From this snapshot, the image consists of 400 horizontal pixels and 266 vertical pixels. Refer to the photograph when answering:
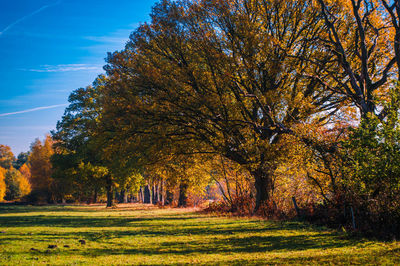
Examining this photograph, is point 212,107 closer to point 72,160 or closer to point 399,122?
point 399,122

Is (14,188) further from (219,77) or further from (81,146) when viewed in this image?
(219,77)

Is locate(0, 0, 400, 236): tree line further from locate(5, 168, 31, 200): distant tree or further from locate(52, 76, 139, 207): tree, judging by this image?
locate(5, 168, 31, 200): distant tree

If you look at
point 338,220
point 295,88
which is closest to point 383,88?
point 295,88

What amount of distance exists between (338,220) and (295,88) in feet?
27.2

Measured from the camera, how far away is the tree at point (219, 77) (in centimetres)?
1730

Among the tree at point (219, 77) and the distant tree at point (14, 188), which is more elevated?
the tree at point (219, 77)

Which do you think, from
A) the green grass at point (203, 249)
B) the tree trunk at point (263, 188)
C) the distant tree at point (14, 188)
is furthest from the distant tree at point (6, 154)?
the green grass at point (203, 249)

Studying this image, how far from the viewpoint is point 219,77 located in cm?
1817

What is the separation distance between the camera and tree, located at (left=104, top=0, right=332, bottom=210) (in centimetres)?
1730

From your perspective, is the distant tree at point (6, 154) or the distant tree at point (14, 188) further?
the distant tree at point (6, 154)

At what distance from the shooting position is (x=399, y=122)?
9219 mm

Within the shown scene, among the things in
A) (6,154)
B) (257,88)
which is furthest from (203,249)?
(6,154)

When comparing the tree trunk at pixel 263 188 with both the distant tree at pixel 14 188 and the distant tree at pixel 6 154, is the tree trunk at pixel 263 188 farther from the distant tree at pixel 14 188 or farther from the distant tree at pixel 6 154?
the distant tree at pixel 6 154

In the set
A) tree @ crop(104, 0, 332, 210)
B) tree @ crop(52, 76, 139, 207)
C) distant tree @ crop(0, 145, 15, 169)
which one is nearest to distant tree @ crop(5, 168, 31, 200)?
tree @ crop(52, 76, 139, 207)
